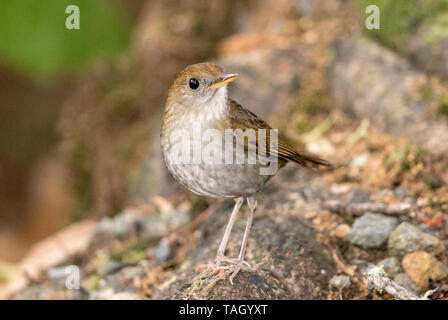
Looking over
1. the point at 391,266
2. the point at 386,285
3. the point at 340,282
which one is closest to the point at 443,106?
the point at 391,266

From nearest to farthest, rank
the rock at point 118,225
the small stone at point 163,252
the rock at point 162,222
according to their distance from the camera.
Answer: the small stone at point 163,252
the rock at point 162,222
the rock at point 118,225

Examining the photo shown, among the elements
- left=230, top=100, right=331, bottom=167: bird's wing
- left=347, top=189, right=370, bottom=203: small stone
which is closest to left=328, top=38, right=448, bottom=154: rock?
left=347, top=189, right=370, bottom=203: small stone

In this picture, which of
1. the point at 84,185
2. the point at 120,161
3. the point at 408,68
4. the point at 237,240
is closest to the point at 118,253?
the point at 237,240

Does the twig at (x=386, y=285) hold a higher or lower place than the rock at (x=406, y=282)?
higher

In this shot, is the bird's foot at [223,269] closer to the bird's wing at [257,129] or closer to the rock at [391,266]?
the bird's wing at [257,129]

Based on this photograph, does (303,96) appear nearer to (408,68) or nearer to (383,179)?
(408,68)

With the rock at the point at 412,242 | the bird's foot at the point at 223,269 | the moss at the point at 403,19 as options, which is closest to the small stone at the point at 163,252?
the bird's foot at the point at 223,269
